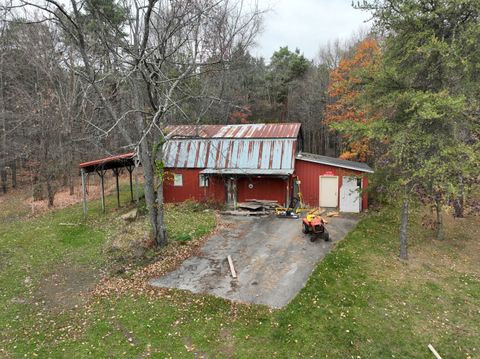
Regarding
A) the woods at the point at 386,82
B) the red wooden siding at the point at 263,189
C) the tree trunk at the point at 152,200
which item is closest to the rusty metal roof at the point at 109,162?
the woods at the point at 386,82

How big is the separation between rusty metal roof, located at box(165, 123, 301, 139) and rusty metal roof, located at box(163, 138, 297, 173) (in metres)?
0.37

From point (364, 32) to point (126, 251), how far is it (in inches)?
1488

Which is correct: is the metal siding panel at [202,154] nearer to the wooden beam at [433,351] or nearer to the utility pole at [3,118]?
the wooden beam at [433,351]

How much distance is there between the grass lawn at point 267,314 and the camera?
6977mm

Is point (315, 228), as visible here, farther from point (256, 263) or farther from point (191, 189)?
point (191, 189)

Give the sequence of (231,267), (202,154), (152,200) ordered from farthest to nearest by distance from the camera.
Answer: (202,154) → (152,200) → (231,267)

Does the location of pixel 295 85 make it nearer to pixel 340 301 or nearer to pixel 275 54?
pixel 275 54

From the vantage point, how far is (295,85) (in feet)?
120

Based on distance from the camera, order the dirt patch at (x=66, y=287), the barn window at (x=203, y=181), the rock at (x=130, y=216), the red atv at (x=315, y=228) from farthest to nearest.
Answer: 1. the barn window at (x=203, y=181)
2. the rock at (x=130, y=216)
3. the red atv at (x=315, y=228)
4. the dirt patch at (x=66, y=287)

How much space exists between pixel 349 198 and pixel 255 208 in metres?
5.29

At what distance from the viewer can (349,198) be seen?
17875mm

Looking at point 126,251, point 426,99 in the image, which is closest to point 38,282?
point 126,251

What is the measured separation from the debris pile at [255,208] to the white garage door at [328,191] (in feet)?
9.25

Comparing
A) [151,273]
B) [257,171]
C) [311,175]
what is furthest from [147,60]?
[311,175]
